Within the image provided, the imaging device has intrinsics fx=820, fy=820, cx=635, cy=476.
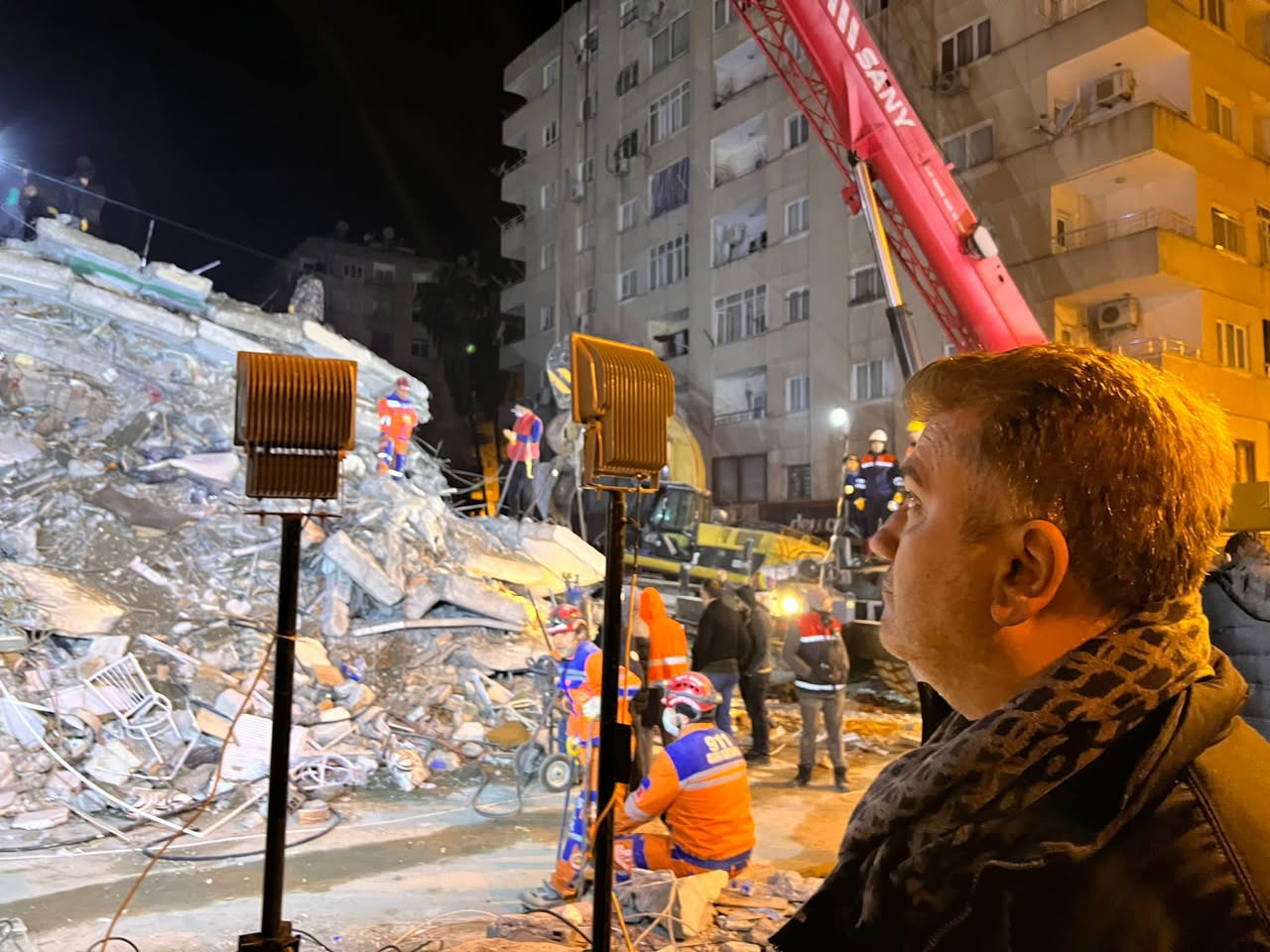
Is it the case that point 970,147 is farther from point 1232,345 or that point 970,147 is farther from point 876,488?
point 876,488

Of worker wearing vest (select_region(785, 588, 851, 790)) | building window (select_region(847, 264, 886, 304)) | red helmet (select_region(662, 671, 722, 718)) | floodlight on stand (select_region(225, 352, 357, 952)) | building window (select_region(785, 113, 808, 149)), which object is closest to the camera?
floodlight on stand (select_region(225, 352, 357, 952))

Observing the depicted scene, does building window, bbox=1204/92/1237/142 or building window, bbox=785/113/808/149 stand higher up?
building window, bbox=785/113/808/149

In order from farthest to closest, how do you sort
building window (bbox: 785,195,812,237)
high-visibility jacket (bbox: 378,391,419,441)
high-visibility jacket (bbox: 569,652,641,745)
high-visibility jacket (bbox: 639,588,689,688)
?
building window (bbox: 785,195,812,237) < high-visibility jacket (bbox: 378,391,419,441) < high-visibility jacket (bbox: 639,588,689,688) < high-visibility jacket (bbox: 569,652,641,745)

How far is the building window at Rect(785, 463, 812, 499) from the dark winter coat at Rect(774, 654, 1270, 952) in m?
12.0

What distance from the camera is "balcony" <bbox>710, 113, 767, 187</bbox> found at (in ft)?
44.8

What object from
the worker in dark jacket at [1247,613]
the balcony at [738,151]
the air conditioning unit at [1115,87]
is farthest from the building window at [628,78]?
the worker in dark jacket at [1247,613]

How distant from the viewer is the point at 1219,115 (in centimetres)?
1023

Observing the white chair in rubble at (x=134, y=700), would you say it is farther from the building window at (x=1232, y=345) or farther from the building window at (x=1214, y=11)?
the building window at (x=1214, y=11)

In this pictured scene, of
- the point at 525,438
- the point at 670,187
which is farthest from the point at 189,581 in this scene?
the point at 670,187

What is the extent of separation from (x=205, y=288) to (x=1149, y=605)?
1228cm

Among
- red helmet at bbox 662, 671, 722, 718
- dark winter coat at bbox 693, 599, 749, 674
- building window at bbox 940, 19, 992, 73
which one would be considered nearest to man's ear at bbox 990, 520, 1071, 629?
red helmet at bbox 662, 671, 722, 718

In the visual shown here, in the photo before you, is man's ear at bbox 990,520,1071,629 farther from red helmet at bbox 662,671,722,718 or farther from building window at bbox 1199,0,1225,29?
building window at bbox 1199,0,1225,29

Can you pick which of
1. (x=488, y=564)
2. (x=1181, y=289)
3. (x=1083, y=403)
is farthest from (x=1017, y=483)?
(x=1181, y=289)

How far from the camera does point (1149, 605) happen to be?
2.42 feet
